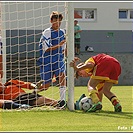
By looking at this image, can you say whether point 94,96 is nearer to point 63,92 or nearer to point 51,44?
point 63,92

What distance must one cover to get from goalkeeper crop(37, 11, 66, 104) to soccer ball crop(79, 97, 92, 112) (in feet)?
1.68

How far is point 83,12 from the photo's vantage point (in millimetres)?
26047

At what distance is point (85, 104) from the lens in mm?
7191

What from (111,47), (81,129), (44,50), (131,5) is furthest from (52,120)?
(131,5)

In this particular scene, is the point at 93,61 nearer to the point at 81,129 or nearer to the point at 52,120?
the point at 52,120

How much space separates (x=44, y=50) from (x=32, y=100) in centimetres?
106

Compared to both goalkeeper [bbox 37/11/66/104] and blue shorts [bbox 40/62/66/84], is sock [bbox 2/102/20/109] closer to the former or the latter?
goalkeeper [bbox 37/11/66/104]

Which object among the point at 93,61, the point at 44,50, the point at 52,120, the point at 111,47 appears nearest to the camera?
the point at 52,120

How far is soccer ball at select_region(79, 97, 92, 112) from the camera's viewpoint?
7.14 meters

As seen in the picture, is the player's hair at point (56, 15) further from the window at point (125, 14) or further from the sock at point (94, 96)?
the window at point (125, 14)

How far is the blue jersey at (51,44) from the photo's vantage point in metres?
8.02

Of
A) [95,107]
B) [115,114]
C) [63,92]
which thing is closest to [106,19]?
[63,92]

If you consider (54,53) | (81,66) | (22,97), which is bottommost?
(22,97)

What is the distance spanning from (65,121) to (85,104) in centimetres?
124
